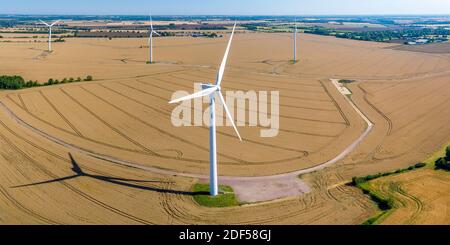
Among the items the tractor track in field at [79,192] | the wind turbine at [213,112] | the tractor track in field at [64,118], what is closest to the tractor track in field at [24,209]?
the tractor track in field at [79,192]

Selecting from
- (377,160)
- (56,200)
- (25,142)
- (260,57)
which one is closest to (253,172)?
(377,160)

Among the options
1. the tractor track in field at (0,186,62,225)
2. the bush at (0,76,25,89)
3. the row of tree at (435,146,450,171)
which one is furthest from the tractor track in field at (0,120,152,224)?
the bush at (0,76,25,89)

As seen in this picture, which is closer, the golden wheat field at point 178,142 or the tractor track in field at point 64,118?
Answer: the golden wheat field at point 178,142

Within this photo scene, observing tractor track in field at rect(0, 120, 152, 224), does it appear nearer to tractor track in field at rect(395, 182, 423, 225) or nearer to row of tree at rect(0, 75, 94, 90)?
tractor track in field at rect(395, 182, 423, 225)

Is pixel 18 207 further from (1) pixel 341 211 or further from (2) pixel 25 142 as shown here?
(1) pixel 341 211
